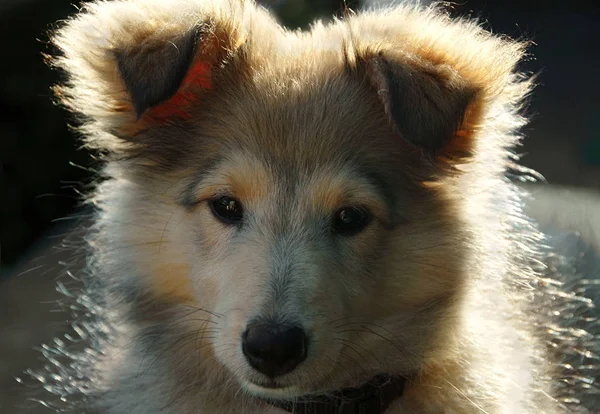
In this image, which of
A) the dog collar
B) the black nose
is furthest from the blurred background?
the black nose

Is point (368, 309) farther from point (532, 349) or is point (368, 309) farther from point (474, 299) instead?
point (532, 349)

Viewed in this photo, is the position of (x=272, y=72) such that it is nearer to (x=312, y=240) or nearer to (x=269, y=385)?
(x=312, y=240)

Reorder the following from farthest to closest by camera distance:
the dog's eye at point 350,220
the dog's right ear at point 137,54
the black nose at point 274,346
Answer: the dog's eye at point 350,220, the dog's right ear at point 137,54, the black nose at point 274,346

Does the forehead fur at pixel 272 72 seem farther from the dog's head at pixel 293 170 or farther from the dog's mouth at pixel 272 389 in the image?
the dog's mouth at pixel 272 389

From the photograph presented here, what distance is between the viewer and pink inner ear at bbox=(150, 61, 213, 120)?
3.34 metres

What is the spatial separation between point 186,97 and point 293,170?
0.59 meters

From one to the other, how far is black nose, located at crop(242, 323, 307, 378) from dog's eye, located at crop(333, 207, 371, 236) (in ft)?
1.61

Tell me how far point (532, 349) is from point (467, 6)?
918 cm

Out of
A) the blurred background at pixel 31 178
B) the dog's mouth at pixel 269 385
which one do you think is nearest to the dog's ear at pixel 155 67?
the dog's mouth at pixel 269 385

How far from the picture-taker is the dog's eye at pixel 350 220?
10.3 feet

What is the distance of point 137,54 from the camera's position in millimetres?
2953

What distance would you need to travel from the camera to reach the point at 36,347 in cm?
562

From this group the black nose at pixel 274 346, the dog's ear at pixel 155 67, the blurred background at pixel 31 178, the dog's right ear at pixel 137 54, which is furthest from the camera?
the blurred background at pixel 31 178

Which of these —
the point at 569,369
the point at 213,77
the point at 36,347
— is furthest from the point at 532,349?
the point at 36,347
